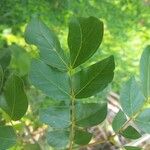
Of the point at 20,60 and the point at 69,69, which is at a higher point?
the point at 69,69

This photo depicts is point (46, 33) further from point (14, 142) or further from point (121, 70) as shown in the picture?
point (121, 70)

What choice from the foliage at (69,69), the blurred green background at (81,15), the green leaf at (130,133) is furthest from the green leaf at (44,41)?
the blurred green background at (81,15)

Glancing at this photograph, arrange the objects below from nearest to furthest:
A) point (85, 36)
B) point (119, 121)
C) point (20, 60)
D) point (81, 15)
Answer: point (85, 36)
point (119, 121)
point (20, 60)
point (81, 15)

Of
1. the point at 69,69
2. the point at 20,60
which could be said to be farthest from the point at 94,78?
the point at 20,60

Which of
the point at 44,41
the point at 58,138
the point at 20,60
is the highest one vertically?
the point at 44,41

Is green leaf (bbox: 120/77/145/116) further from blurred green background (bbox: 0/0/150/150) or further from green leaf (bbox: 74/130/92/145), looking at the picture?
blurred green background (bbox: 0/0/150/150)

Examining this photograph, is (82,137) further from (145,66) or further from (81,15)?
(81,15)

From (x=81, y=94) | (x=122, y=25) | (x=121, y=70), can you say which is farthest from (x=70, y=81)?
(x=122, y=25)

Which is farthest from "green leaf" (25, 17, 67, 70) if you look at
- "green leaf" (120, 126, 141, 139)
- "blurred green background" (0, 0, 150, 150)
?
"blurred green background" (0, 0, 150, 150)
